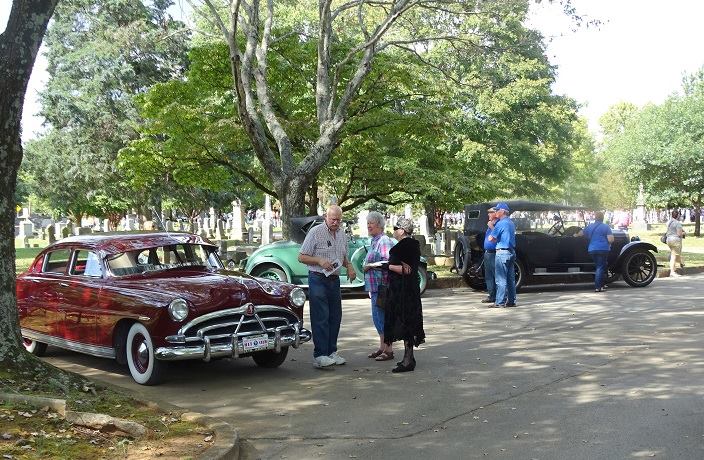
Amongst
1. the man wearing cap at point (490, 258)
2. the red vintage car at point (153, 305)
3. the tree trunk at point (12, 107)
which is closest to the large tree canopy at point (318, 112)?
the man wearing cap at point (490, 258)

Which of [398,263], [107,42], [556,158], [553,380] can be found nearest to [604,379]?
[553,380]

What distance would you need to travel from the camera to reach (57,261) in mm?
9609

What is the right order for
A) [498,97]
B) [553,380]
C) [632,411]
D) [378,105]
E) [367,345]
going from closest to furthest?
1. [632,411]
2. [553,380]
3. [367,345]
4. [378,105]
5. [498,97]

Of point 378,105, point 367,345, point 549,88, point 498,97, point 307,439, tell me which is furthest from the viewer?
point 549,88

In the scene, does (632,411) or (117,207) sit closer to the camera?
(632,411)

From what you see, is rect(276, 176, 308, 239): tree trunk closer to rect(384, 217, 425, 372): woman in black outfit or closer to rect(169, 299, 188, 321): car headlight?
rect(384, 217, 425, 372): woman in black outfit

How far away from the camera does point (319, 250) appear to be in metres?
8.80

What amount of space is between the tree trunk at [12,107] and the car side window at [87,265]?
64.6 inches

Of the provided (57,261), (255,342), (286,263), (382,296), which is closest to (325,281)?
(382,296)

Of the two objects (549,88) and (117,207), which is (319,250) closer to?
(549,88)

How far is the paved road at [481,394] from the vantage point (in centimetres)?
566

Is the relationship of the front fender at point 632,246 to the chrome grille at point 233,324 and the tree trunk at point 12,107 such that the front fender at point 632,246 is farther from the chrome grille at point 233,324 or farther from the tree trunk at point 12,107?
the tree trunk at point 12,107

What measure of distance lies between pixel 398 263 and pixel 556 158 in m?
30.1

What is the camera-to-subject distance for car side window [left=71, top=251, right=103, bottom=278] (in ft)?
28.9
